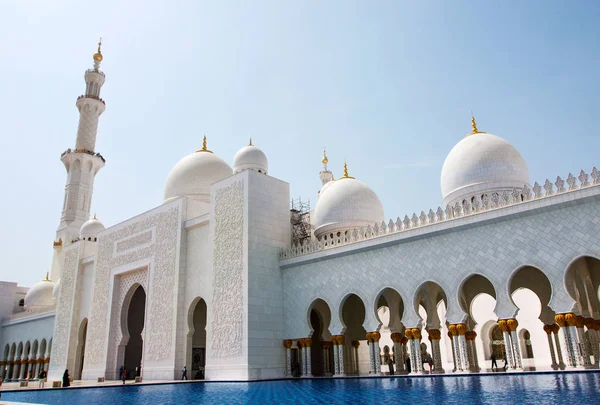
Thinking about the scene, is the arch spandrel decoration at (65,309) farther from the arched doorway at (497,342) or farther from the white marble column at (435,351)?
the arched doorway at (497,342)

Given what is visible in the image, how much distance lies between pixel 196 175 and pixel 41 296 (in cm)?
1099

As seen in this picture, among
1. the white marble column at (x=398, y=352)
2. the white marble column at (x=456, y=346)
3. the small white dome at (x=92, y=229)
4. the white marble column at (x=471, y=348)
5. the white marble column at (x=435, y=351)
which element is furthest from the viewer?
the small white dome at (x=92, y=229)

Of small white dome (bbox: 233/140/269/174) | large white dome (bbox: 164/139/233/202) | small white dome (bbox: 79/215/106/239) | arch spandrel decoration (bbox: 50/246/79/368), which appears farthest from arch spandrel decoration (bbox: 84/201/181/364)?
small white dome (bbox: 79/215/106/239)

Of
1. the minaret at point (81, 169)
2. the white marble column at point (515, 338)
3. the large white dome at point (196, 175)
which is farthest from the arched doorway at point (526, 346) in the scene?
the minaret at point (81, 169)

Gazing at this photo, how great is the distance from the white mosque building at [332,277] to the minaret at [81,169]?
3201 millimetres

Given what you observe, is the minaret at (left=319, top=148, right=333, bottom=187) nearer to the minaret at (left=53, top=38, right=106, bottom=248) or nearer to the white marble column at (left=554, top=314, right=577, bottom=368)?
the minaret at (left=53, top=38, right=106, bottom=248)

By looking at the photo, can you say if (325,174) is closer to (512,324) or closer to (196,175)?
(196,175)

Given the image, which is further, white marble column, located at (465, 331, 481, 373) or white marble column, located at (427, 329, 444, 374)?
white marble column, located at (427, 329, 444, 374)

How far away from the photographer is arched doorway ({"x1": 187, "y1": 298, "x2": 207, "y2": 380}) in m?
11.0

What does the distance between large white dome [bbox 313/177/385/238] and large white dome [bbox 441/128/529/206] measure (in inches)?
74.2

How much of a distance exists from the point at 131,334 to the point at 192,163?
17.1 ft

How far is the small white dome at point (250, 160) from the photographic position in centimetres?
1259

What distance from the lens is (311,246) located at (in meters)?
10.1

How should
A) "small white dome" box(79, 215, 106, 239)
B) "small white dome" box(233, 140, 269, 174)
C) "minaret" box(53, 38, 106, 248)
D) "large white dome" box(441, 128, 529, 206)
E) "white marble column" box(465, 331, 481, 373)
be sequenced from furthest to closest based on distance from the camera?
1. "minaret" box(53, 38, 106, 248)
2. "small white dome" box(79, 215, 106, 239)
3. "small white dome" box(233, 140, 269, 174)
4. "large white dome" box(441, 128, 529, 206)
5. "white marble column" box(465, 331, 481, 373)
